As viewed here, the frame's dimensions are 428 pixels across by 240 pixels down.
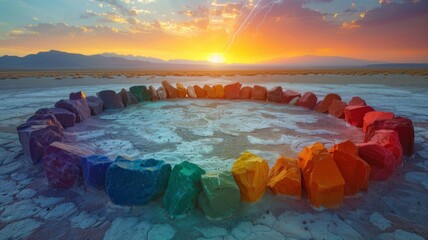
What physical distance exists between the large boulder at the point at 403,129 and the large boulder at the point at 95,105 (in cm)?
722

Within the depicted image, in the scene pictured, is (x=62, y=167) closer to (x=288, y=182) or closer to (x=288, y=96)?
(x=288, y=182)

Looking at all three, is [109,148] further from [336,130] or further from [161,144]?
[336,130]

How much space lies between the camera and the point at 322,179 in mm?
3227

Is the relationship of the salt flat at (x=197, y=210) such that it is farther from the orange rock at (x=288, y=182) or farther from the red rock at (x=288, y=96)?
the red rock at (x=288, y=96)

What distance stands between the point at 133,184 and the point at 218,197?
3.45 ft

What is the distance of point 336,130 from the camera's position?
20.6ft

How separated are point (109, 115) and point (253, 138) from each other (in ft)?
15.3

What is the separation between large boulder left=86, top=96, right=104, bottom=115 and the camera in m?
7.92

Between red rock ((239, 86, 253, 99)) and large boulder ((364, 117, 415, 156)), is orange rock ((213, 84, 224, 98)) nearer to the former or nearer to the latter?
red rock ((239, 86, 253, 99))

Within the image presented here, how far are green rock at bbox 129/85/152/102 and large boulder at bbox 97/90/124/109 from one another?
1.18 metres

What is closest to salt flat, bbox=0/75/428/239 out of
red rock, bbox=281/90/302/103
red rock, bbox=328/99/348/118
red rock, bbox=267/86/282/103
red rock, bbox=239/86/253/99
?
red rock, bbox=328/99/348/118

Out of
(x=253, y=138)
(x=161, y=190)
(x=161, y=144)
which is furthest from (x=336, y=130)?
(x=161, y=190)

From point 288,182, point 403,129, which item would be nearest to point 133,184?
point 288,182

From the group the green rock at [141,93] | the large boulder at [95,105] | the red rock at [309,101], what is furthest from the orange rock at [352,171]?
the green rock at [141,93]
